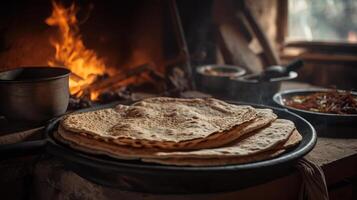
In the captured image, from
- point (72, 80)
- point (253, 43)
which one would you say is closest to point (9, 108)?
point (72, 80)

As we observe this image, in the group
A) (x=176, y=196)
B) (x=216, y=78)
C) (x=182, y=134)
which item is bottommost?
(x=176, y=196)

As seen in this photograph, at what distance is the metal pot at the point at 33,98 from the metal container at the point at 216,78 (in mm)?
1482

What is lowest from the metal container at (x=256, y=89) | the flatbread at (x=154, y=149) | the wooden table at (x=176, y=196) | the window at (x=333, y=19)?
the wooden table at (x=176, y=196)

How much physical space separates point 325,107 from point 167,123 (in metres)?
1.21

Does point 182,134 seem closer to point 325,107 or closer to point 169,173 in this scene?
point 169,173

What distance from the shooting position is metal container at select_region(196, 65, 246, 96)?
11.2ft

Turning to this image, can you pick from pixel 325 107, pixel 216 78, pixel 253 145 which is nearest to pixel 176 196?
pixel 253 145

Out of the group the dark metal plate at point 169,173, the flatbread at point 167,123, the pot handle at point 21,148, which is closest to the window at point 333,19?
the flatbread at point 167,123

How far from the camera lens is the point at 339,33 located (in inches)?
286

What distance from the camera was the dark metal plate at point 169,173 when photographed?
1.42 m

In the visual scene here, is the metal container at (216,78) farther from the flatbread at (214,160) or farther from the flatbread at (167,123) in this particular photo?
the flatbread at (214,160)

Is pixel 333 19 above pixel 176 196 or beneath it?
above

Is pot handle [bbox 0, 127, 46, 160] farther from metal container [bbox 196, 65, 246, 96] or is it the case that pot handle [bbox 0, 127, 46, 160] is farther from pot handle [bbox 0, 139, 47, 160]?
metal container [bbox 196, 65, 246, 96]

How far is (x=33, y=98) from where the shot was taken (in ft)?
7.13
